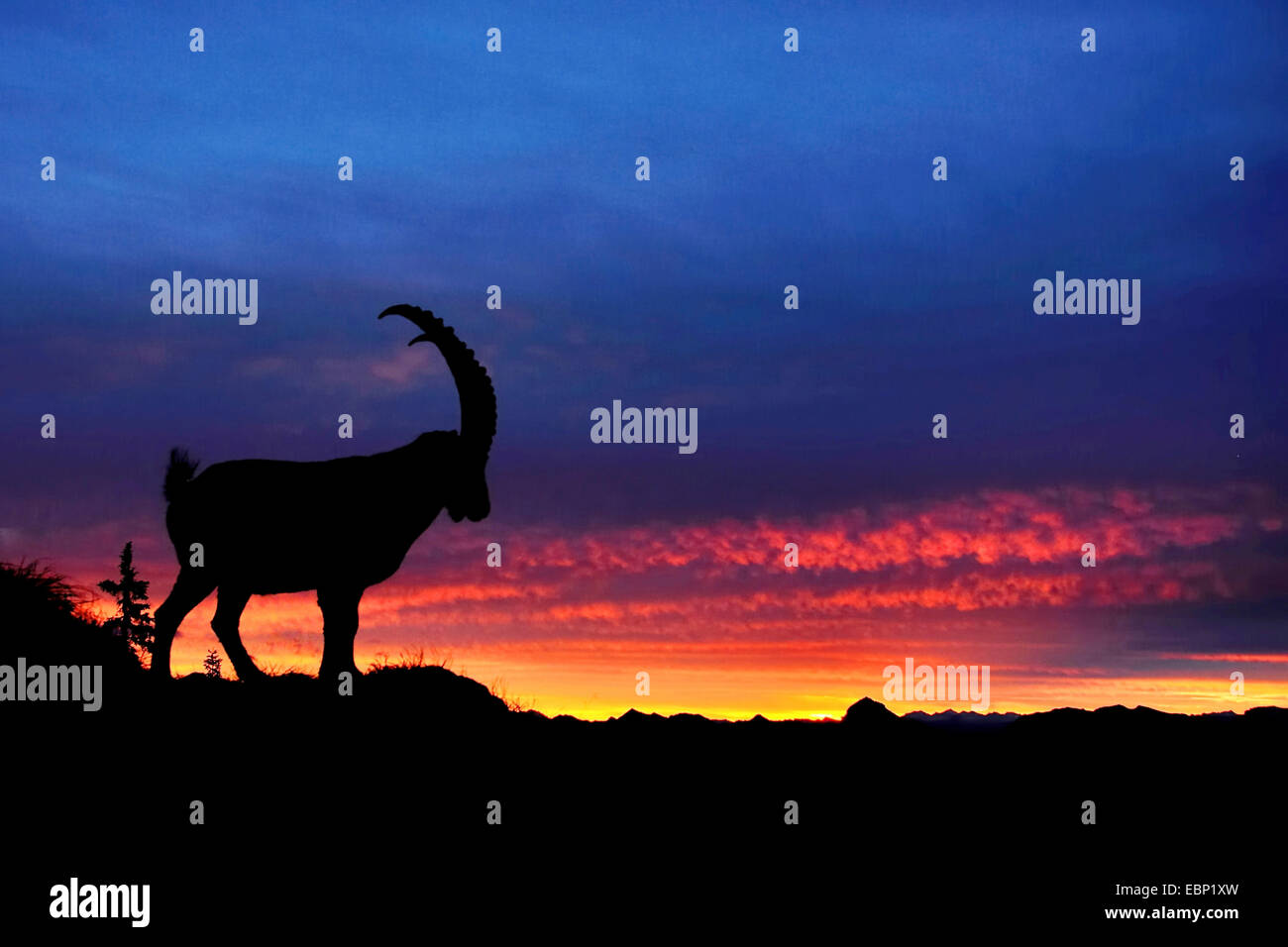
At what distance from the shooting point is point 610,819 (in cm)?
1323

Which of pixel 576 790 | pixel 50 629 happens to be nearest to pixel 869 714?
pixel 576 790

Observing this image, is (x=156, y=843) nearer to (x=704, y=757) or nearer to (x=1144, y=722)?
(x=704, y=757)

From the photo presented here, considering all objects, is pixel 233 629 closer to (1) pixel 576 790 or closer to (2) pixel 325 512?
(2) pixel 325 512

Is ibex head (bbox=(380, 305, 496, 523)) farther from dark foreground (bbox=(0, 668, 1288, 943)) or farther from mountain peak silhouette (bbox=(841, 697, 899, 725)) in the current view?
mountain peak silhouette (bbox=(841, 697, 899, 725))

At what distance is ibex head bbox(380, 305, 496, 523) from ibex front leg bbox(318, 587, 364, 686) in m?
1.84

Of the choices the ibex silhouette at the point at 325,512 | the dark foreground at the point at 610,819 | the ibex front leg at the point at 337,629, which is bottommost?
the dark foreground at the point at 610,819

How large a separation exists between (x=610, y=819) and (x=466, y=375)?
21.0 feet

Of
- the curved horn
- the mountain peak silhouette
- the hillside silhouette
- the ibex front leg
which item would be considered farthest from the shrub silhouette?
the mountain peak silhouette

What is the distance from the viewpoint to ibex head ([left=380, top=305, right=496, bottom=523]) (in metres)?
16.8

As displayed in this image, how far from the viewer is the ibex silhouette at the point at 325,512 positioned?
16.4 m

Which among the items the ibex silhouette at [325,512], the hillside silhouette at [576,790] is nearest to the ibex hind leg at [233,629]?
the ibex silhouette at [325,512]

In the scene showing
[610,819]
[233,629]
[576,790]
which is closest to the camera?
[610,819]

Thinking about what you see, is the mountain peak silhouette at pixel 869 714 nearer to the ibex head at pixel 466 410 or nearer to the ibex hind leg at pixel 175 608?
the ibex head at pixel 466 410

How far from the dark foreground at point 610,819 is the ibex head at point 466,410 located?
2677 millimetres
